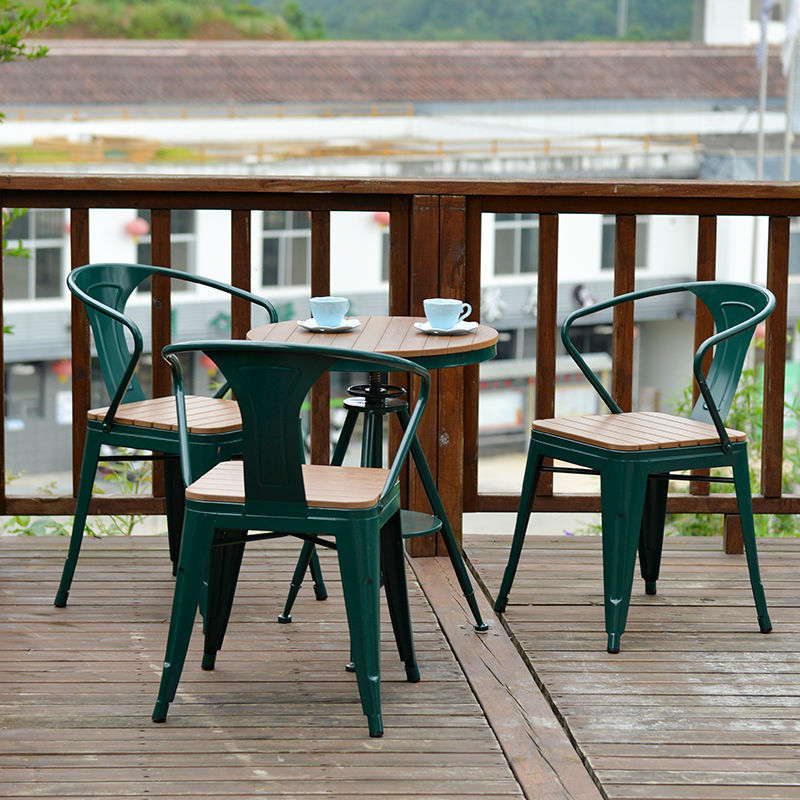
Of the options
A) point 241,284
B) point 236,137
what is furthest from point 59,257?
point 241,284

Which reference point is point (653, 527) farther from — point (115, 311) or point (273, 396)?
point (115, 311)

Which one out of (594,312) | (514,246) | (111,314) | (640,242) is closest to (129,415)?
(111,314)

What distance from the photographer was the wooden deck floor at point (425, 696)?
2.10 m

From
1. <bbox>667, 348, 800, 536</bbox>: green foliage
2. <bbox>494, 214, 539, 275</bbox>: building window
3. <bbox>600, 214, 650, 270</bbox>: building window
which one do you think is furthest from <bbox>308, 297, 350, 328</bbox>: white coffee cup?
<bbox>600, 214, 650, 270</bbox>: building window

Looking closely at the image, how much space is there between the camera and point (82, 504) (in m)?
Answer: 2.94

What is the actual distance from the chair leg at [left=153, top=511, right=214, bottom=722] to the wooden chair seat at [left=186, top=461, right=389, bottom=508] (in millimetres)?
58

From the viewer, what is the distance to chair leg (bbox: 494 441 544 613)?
2.87 meters

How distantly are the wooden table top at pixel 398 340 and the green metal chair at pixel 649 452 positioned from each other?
307 mm

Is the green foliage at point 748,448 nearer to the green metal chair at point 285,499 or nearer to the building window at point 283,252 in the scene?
the green metal chair at point 285,499

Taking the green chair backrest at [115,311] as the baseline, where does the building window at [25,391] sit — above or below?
below

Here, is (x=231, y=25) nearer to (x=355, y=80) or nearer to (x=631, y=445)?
(x=355, y=80)

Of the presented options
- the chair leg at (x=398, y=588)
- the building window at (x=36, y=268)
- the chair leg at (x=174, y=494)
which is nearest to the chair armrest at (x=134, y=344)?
the chair leg at (x=174, y=494)

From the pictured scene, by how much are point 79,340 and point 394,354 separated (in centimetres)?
122

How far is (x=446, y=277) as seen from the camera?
330 cm
